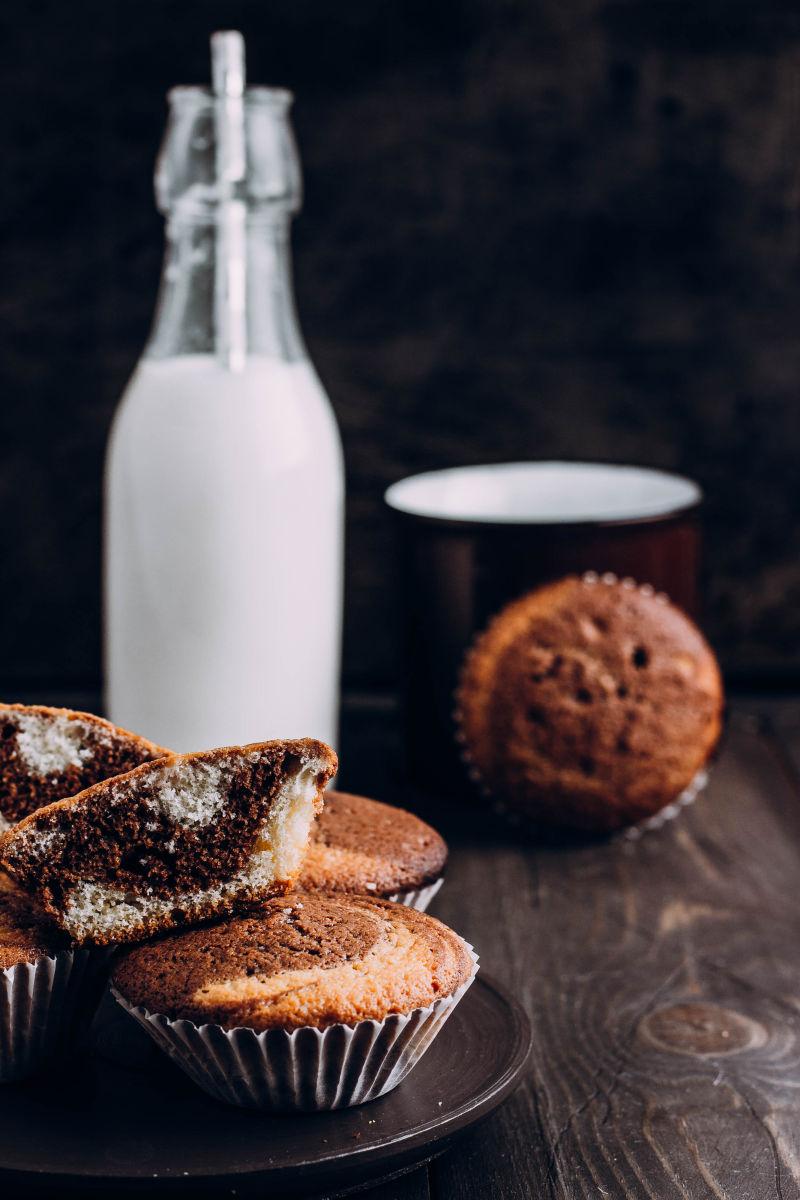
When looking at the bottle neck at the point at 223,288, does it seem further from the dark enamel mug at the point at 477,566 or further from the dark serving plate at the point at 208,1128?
the dark serving plate at the point at 208,1128

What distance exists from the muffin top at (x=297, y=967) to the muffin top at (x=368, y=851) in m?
0.04

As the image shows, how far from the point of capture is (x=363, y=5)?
52.4 inches

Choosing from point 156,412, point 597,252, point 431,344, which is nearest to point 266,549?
point 156,412

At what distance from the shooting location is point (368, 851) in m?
0.75

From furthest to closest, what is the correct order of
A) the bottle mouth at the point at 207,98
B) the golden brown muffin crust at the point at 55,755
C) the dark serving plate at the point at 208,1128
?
1. the bottle mouth at the point at 207,98
2. the golden brown muffin crust at the point at 55,755
3. the dark serving plate at the point at 208,1128

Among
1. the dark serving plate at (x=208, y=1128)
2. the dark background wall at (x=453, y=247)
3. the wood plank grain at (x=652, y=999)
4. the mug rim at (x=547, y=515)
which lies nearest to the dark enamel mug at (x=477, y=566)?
the mug rim at (x=547, y=515)

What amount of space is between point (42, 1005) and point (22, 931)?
1.3 inches

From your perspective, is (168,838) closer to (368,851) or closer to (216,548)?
(368,851)

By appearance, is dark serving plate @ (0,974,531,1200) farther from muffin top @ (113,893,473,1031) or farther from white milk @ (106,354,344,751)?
white milk @ (106,354,344,751)

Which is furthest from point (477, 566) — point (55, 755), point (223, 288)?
point (55, 755)

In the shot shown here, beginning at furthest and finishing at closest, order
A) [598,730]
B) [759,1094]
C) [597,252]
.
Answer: [597,252] → [598,730] → [759,1094]

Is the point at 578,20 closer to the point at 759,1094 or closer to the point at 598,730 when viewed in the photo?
the point at 598,730

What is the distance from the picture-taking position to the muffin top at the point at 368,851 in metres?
0.72

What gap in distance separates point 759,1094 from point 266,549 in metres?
0.51
